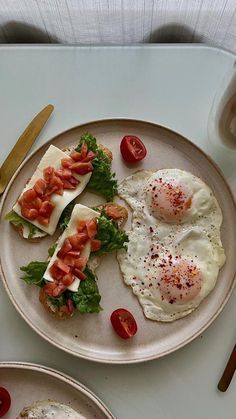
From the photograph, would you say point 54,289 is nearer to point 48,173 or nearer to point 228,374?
point 48,173

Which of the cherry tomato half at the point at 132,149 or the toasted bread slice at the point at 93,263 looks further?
the cherry tomato half at the point at 132,149

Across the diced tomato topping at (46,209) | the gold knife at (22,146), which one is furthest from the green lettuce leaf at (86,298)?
the gold knife at (22,146)

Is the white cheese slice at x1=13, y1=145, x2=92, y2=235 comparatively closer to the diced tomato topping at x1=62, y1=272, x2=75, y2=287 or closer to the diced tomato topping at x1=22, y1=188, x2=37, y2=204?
the diced tomato topping at x1=22, y1=188, x2=37, y2=204

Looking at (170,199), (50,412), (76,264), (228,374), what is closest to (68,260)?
(76,264)

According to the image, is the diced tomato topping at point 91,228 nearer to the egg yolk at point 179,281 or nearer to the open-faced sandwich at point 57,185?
the open-faced sandwich at point 57,185

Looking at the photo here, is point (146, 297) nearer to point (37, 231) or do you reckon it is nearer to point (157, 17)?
point (37, 231)

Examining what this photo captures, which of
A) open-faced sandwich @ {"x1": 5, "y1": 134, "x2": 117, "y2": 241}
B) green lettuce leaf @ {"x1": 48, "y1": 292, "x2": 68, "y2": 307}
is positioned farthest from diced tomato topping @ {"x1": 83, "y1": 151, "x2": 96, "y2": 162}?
green lettuce leaf @ {"x1": 48, "y1": 292, "x2": 68, "y2": 307}
